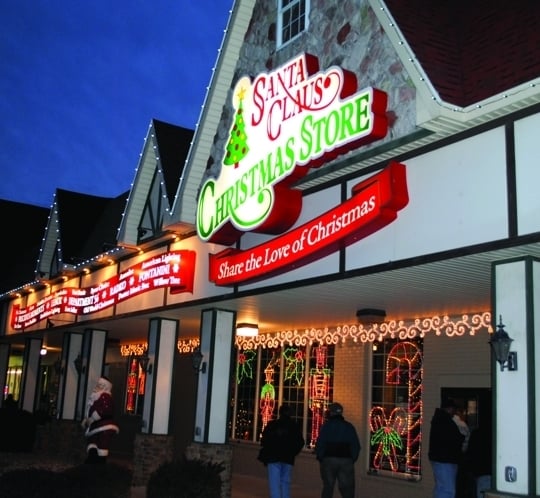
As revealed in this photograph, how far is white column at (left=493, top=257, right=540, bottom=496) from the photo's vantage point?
793 cm

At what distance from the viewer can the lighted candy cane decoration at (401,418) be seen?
1461cm

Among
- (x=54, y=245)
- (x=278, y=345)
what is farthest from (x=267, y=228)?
(x=54, y=245)

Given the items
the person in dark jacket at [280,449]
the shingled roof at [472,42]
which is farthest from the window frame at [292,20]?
the person in dark jacket at [280,449]

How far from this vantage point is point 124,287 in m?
17.5

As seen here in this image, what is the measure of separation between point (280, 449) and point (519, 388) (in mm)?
5120

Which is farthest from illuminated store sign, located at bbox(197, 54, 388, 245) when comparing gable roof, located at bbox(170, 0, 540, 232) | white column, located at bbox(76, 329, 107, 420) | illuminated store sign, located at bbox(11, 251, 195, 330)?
white column, located at bbox(76, 329, 107, 420)

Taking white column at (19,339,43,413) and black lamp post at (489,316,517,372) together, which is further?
white column at (19,339,43,413)

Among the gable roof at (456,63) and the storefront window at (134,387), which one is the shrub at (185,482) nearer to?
the gable roof at (456,63)

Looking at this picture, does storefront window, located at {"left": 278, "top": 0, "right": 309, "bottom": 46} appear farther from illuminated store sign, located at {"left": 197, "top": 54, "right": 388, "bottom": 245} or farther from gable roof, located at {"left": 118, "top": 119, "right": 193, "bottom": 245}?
gable roof, located at {"left": 118, "top": 119, "right": 193, "bottom": 245}

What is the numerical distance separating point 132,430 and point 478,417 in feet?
49.4

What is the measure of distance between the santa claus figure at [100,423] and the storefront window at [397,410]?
541 cm

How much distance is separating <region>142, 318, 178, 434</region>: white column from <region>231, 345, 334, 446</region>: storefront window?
3.04 meters

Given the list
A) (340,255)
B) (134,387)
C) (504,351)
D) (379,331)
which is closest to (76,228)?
(134,387)

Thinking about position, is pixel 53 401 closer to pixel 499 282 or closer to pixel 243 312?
pixel 243 312
